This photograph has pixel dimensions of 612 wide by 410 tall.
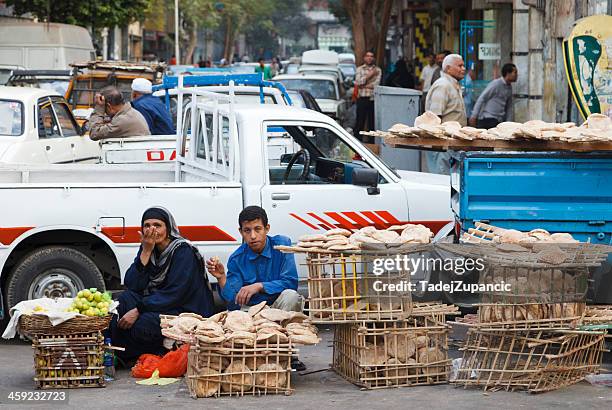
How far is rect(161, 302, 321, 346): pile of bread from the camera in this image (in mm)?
7613

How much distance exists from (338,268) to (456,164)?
2398mm

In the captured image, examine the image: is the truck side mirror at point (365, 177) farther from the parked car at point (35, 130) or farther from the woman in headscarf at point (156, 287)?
the parked car at point (35, 130)

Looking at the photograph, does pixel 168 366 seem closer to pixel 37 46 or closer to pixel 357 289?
pixel 357 289

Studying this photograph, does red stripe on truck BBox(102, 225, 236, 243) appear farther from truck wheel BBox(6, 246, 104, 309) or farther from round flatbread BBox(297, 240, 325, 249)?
round flatbread BBox(297, 240, 325, 249)

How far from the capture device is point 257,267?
8.73 metres

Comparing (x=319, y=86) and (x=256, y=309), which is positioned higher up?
(x=319, y=86)

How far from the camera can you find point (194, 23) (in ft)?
253

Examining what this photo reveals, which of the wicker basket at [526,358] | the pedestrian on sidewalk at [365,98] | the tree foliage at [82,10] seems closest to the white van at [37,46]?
the tree foliage at [82,10]

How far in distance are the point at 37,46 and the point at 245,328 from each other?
24.5 m

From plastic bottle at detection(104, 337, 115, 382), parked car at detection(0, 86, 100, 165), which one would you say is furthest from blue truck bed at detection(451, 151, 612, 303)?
parked car at detection(0, 86, 100, 165)

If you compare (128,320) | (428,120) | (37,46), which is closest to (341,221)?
(428,120)

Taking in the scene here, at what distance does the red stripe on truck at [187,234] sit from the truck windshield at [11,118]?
541 centimetres

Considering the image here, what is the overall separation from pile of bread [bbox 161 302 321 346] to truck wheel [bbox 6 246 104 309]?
5.70 feet

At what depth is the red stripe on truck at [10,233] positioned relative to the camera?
376 inches
